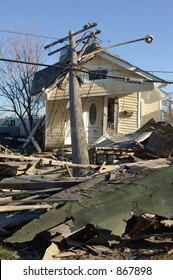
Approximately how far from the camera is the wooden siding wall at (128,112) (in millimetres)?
22469

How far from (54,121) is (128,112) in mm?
4025

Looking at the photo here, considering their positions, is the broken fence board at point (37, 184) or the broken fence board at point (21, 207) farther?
the broken fence board at point (37, 184)

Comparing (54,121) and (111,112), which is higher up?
(111,112)

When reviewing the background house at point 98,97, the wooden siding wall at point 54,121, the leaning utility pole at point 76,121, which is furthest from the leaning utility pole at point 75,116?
the wooden siding wall at point 54,121

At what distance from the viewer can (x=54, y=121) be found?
2148cm

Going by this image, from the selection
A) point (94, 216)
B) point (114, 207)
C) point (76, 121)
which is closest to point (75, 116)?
point (76, 121)

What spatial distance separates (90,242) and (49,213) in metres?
0.79

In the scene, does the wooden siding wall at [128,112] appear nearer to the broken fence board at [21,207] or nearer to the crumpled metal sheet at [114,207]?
the crumpled metal sheet at [114,207]

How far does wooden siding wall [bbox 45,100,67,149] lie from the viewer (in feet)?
69.9

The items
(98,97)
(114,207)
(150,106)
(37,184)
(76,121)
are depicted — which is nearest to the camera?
(114,207)

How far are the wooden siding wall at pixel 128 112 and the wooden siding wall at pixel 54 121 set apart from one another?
123 inches

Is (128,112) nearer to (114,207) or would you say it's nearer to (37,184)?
(37,184)

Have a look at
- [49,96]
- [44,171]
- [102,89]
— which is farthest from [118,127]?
[44,171]
